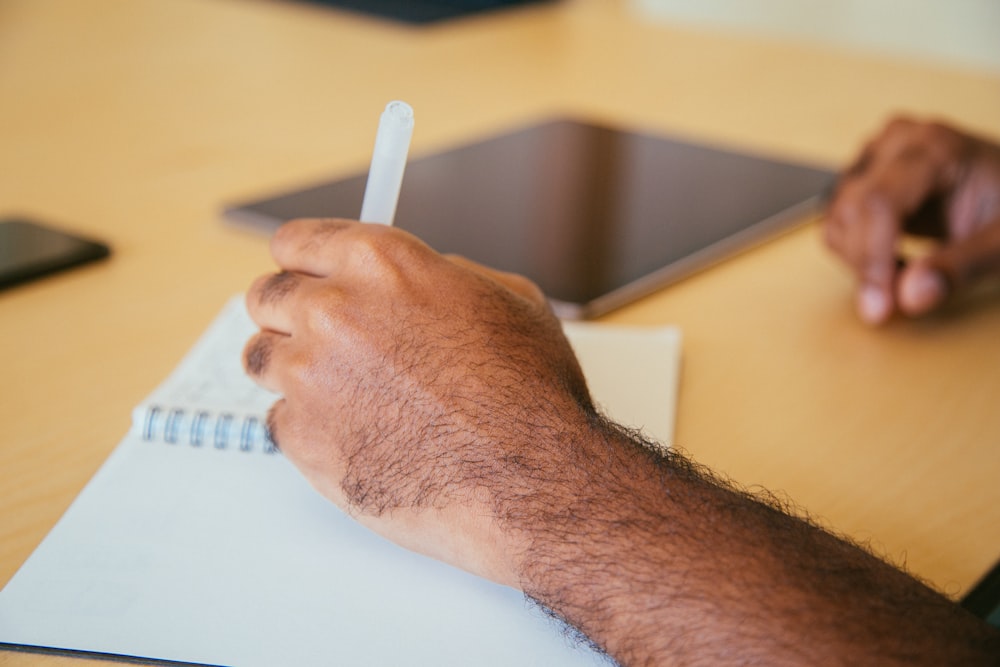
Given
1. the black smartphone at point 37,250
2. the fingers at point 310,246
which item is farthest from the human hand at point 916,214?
the black smartphone at point 37,250

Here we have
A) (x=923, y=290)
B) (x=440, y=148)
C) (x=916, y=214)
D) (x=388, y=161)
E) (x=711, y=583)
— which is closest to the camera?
(x=711, y=583)

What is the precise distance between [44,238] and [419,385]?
0.50m

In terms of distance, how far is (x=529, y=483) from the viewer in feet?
1.59

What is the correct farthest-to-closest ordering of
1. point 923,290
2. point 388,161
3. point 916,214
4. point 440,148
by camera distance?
1. point 440,148
2. point 916,214
3. point 923,290
4. point 388,161

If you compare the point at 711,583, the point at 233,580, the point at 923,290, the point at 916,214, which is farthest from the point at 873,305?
the point at 233,580

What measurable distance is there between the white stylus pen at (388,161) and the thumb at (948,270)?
436 millimetres

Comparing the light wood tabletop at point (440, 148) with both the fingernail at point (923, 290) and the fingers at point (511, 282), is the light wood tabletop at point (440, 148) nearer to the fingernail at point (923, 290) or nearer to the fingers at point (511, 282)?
the fingernail at point (923, 290)

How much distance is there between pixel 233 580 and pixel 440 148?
2.35 feet

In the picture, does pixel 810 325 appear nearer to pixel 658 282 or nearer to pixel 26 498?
pixel 658 282

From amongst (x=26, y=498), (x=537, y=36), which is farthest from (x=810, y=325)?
(x=537, y=36)

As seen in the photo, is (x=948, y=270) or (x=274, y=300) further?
(x=948, y=270)

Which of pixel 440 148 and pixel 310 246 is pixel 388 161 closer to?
pixel 310 246

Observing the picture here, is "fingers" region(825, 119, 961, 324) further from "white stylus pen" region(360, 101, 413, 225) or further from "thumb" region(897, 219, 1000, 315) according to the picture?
"white stylus pen" region(360, 101, 413, 225)

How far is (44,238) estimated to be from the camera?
33.7 inches
